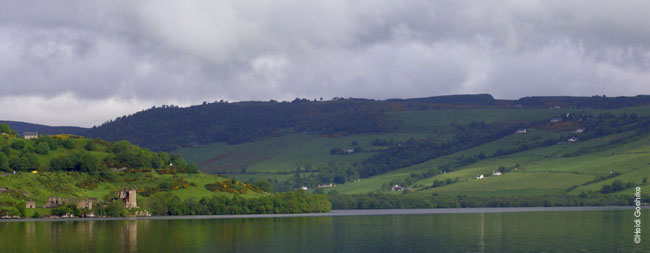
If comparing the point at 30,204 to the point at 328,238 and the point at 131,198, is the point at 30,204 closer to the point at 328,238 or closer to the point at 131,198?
the point at 131,198

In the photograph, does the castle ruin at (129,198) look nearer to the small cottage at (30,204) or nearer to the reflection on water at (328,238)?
the small cottage at (30,204)

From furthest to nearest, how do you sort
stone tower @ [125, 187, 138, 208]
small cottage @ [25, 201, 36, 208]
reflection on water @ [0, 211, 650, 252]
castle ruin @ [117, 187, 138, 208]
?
stone tower @ [125, 187, 138, 208] → castle ruin @ [117, 187, 138, 208] → small cottage @ [25, 201, 36, 208] → reflection on water @ [0, 211, 650, 252]

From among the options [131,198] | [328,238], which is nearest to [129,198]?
[131,198]

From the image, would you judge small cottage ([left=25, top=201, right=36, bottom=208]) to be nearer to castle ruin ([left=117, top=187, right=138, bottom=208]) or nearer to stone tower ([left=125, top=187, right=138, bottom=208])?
castle ruin ([left=117, top=187, right=138, bottom=208])

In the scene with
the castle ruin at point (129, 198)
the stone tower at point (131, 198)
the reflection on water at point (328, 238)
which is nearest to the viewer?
the reflection on water at point (328, 238)

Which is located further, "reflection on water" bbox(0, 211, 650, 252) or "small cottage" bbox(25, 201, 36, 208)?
"small cottage" bbox(25, 201, 36, 208)

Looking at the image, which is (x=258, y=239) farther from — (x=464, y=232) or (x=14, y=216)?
(x=14, y=216)

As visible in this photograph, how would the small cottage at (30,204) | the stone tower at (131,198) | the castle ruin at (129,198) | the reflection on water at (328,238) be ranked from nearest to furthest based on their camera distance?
the reflection on water at (328,238) → the small cottage at (30,204) → the castle ruin at (129,198) → the stone tower at (131,198)

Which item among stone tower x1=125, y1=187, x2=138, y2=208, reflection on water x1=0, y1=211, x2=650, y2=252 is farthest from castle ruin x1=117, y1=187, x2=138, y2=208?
reflection on water x1=0, y1=211, x2=650, y2=252

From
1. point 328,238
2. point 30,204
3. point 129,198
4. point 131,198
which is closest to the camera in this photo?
point 328,238

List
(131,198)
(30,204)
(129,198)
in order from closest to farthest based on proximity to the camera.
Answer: (30,204) < (129,198) < (131,198)

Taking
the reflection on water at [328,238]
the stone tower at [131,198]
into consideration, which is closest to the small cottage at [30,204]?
the stone tower at [131,198]

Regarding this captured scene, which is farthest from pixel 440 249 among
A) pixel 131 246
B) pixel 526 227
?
pixel 526 227

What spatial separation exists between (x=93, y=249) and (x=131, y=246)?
5.19m
